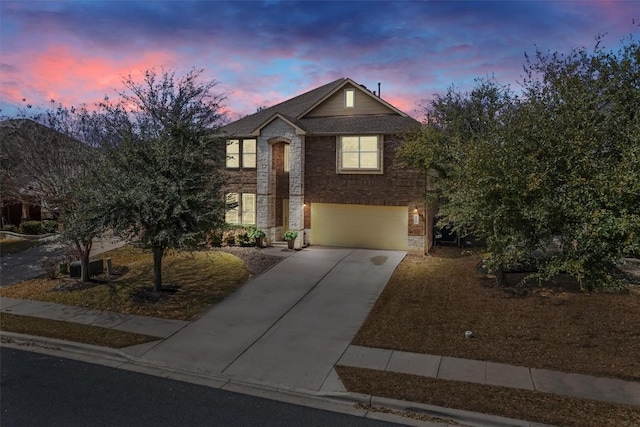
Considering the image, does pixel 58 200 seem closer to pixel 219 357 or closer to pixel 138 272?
pixel 138 272

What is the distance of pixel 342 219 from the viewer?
21938 mm

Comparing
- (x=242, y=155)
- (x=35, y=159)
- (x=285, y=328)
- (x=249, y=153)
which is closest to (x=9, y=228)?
(x=35, y=159)

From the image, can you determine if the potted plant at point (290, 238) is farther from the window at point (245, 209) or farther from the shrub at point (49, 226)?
the shrub at point (49, 226)

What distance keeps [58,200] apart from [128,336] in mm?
7733

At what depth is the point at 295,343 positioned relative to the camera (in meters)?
10.3

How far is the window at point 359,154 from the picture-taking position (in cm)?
2038

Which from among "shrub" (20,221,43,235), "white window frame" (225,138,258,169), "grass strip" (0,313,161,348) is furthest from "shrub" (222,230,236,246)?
"shrub" (20,221,43,235)

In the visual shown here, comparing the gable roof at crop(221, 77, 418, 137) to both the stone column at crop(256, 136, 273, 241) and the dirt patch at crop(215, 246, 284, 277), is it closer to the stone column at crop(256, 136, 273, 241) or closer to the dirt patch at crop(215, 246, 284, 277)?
the stone column at crop(256, 136, 273, 241)

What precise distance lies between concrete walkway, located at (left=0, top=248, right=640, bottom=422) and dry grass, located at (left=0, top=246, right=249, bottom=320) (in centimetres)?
54

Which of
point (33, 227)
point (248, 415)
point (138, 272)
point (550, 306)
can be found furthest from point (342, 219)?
point (33, 227)

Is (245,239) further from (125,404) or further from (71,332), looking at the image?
(125,404)

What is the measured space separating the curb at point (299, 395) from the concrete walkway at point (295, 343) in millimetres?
104

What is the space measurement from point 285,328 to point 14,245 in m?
19.0

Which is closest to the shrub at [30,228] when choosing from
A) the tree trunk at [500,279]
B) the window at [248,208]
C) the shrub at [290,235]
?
the window at [248,208]
